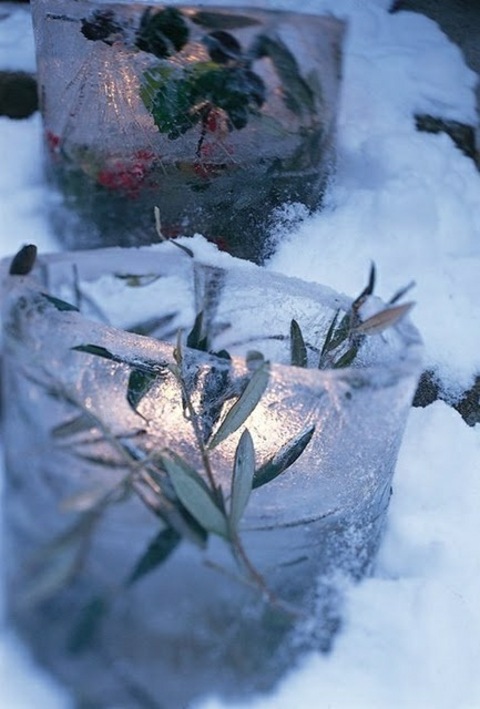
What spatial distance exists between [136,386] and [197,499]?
0.18m

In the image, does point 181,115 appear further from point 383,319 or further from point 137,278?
point 383,319

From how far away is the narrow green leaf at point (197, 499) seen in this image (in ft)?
2.30

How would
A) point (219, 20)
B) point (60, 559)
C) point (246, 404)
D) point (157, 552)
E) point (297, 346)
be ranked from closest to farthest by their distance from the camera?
point (60, 559), point (157, 552), point (246, 404), point (297, 346), point (219, 20)

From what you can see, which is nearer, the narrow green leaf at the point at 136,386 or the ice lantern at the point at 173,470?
the ice lantern at the point at 173,470

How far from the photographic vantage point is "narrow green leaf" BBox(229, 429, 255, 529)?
0.74m

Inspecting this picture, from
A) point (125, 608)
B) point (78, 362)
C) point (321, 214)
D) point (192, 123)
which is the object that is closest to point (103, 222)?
point (192, 123)

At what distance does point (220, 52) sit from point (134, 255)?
450 mm

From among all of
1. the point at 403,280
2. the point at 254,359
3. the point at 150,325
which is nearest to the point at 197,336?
the point at 150,325

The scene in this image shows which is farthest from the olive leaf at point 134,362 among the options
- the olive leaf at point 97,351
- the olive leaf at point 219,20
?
the olive leaf at point 219,20

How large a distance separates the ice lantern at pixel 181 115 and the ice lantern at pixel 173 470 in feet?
1.24

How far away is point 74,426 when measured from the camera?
0.73 meters

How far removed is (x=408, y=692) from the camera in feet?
2.66

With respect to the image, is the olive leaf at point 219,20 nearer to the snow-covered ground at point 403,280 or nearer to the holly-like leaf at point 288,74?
the holly-like leaf at point 288,74

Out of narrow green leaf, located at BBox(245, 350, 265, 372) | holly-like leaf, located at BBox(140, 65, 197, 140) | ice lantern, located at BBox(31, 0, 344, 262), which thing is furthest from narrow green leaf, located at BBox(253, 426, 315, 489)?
holly-like leaf, located at BBox(140, 65, 197, 140)
